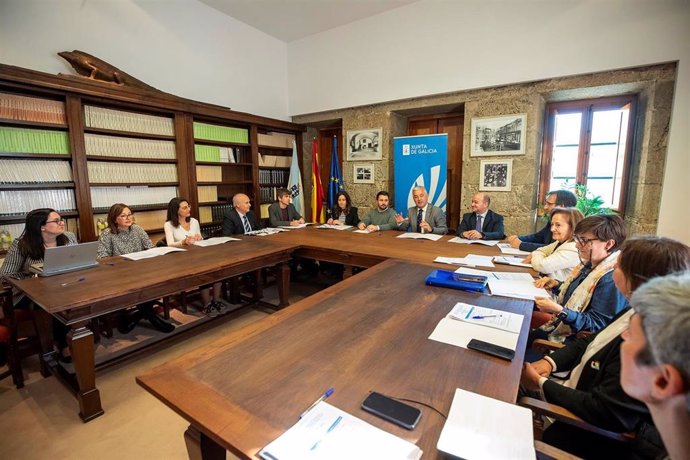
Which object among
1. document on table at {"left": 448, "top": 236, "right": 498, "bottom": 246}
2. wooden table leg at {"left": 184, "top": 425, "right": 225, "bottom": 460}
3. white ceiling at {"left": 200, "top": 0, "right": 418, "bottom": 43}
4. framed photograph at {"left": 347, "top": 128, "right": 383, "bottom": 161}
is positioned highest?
white ceiling at {"left": 200, "top": 0, "right": 418, "bottom": 43}

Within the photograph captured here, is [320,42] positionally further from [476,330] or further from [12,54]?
[476,330]

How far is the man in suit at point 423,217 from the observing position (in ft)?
12.6

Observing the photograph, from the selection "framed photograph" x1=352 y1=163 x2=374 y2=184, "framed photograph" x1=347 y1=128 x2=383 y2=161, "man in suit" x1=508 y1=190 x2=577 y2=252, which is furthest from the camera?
"framed photograph" x1=352 y1=163 x2=374 y2=184

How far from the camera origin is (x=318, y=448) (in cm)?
72

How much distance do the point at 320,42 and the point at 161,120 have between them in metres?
2.81

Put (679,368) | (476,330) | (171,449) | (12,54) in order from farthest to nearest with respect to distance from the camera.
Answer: (12,54), (171,449), (476,330), (679,368)

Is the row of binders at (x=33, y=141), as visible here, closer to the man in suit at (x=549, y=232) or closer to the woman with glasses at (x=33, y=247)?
the woman with glasses at (x=33, y=247)

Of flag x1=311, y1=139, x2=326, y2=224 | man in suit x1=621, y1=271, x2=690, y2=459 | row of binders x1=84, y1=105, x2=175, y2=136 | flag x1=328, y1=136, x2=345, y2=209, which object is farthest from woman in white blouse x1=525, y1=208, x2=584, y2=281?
row of binders x1=84, y1=105, x2=175, y2=136

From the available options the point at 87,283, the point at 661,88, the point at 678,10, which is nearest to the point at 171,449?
the point at 87,283

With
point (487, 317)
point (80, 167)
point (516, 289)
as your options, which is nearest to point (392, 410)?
point (487, 317)

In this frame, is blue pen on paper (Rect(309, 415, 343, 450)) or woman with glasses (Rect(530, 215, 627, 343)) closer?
blue pen on paper (Rect(309, 415, 343, 450))

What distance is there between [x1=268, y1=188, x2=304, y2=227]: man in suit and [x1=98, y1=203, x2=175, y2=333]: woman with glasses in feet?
5.48

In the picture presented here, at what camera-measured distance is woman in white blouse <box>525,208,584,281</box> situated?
1938mm

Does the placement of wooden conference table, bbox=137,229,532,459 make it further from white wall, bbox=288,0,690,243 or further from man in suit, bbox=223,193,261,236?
white wall, bbox=288,0,690,243
